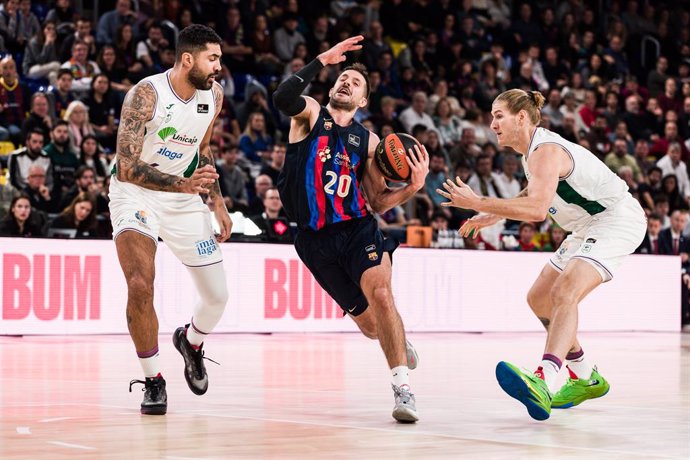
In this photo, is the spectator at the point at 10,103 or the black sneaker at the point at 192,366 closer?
the black sneaker at the point at 192,366

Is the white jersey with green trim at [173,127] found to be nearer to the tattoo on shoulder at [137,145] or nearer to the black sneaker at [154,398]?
the tattoo on shoulder at [137,145]

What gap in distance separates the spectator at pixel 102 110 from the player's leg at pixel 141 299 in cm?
1008

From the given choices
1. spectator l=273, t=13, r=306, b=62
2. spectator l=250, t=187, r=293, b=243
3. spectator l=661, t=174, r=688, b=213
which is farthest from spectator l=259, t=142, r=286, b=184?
A: spectator l=661, t=174, r=688, b=213

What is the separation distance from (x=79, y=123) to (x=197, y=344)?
29.5 ft

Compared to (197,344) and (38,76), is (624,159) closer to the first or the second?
(38,76)

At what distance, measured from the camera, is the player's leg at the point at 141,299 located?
7.18m

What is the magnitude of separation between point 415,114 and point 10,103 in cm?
737

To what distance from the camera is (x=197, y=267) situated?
7.83 metres

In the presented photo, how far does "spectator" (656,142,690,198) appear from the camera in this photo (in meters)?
23.2

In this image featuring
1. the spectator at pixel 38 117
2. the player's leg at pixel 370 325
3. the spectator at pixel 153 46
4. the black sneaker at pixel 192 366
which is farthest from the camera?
the spectator at pixel 153 46

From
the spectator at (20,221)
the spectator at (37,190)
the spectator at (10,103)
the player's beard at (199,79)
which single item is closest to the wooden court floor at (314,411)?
the spectator at (20,221)

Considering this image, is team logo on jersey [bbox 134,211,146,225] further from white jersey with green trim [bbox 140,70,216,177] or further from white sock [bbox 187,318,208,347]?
white sock [bbox 187,318,208,347]

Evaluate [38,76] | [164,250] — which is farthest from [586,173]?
[38,76]

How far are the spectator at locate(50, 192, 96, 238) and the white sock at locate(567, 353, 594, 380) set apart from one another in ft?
26.8
